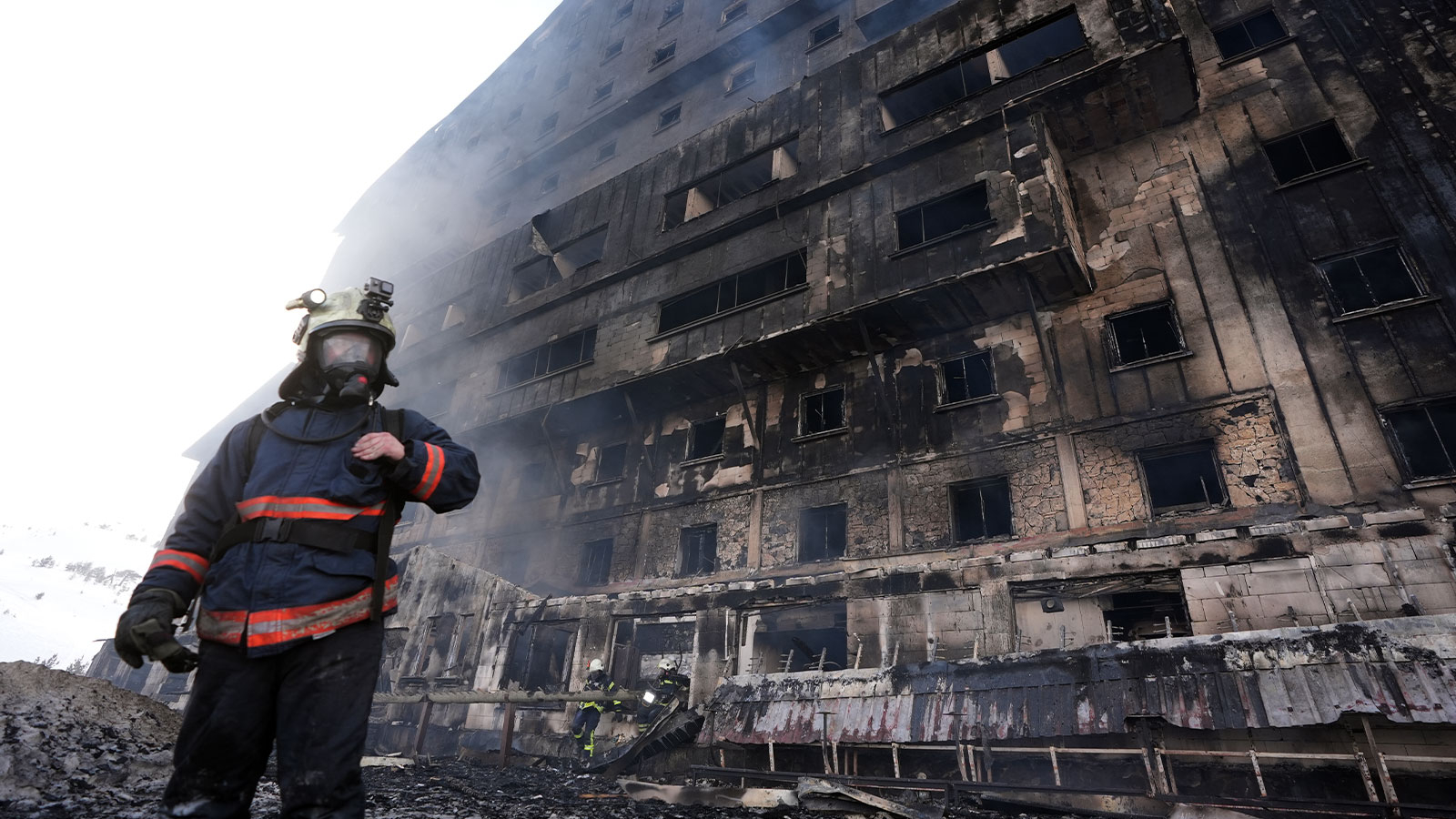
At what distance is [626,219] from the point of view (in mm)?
21109

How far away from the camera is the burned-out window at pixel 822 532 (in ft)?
45.5

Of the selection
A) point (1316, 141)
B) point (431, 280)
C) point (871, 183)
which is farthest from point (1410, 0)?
point (431, 280)

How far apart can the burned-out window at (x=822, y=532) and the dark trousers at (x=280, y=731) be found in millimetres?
11968

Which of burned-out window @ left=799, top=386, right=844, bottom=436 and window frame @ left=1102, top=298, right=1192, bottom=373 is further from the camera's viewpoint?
burned-out window @ left=799, top=386, right=844, bottom=436

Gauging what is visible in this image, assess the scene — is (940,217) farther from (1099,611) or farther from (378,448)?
(378,448)

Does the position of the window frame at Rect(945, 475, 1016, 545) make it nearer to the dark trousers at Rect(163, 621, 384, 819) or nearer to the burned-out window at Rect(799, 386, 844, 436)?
the burned-out window at Rect(799, 386, 844, 436)

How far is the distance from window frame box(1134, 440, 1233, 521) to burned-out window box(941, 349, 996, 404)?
10.1 ft

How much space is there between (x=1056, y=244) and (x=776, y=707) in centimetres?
972

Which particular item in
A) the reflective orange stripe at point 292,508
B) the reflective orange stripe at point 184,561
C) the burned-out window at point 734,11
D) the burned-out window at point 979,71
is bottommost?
the reflective orange stripe at point 184,561

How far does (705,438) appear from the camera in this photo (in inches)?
692

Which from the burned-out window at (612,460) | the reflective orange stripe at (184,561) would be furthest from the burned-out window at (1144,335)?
the reflective orange stripe at (184,561)

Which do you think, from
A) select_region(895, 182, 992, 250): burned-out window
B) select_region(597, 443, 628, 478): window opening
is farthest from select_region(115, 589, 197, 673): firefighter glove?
select_region(597, 443, 628, 478): window opening

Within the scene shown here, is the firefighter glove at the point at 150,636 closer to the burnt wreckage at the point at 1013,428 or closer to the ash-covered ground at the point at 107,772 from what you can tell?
the ash-covered ground at the point at 107,772

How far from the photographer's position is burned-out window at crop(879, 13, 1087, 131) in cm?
1471
